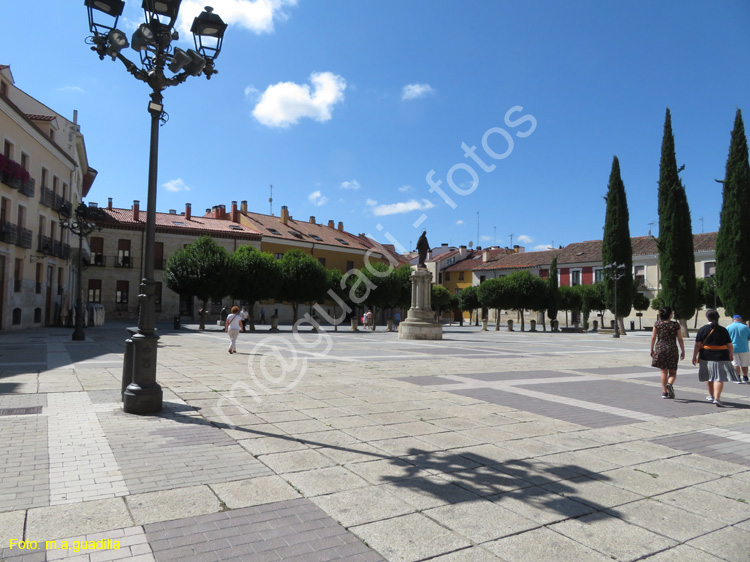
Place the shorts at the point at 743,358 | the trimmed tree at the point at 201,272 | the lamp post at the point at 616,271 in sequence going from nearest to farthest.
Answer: the shorts at the point at 743,358 < the trimmed tree at the point at 201,272 < the lamp post at the point at 616,271

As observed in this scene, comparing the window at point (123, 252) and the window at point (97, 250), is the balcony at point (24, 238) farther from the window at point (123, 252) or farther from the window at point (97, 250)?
the window at point (123, 252)

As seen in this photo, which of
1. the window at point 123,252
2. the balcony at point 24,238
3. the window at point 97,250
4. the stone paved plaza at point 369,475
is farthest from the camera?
the window at point 123,252

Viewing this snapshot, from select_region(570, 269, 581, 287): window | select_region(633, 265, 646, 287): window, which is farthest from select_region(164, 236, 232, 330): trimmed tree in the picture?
select_region(633, 265, 646, 287): window

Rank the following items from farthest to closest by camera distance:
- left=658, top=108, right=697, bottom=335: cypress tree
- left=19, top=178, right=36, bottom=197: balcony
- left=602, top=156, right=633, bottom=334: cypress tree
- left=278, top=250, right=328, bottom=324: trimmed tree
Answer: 1. left=602, top=156, right=633, bottom=334: cypress tree
2. left=278, top=250, right=328, bottom=324: trimmed tree
3. left=658, top=108, right=697, bottom=335: cypress tree
4. left=19, top=178, right=36, bottom=197: balcony

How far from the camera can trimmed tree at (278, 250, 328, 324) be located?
34562 millimetres

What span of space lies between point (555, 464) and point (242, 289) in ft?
98.8

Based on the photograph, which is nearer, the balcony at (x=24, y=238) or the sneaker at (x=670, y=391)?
the sneaker at (x=670, y=391)

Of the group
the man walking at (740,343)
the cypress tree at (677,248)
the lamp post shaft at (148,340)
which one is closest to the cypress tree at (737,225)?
the cypress tree at (677,248)

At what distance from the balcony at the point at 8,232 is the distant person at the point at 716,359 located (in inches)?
1002

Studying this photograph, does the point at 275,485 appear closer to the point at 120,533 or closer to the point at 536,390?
the point at 120,533

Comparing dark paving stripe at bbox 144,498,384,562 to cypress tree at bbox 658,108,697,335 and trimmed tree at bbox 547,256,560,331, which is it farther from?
trimmed tree at bbox 547,256,560,331

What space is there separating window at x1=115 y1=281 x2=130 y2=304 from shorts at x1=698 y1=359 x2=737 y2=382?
43660 millimetres

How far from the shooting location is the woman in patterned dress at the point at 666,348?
8383 millimetres

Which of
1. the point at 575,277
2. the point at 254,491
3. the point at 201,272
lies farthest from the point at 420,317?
the point at 575,277
